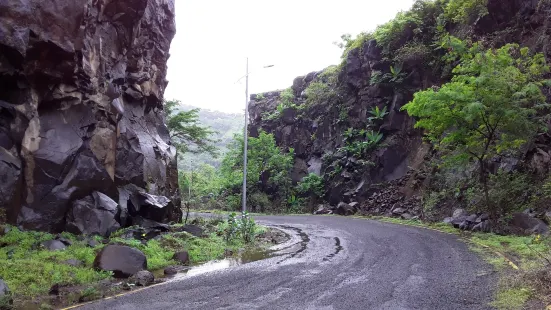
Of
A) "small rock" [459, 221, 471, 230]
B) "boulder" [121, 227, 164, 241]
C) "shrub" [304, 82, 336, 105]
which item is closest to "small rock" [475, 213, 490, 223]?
"small rock" [459, 221, 471, 230]

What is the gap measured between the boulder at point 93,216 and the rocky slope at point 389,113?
1613 centimetres

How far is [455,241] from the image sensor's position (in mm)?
13461

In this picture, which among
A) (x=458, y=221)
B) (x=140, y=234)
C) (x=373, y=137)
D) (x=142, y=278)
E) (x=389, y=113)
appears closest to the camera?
(x=142, y=278)

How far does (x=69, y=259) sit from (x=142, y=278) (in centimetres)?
231

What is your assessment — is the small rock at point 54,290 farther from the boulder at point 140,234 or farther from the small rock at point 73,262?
the boulder at point 140,234

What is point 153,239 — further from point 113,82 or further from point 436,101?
point 436,101

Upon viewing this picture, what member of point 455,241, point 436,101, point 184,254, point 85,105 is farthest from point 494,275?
point 85,105

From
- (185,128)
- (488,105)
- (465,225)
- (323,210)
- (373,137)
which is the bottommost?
(323,210)

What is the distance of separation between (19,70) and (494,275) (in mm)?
13587

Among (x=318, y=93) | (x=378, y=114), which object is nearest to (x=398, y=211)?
(x=378, y=114)

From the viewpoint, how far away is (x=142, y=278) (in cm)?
889

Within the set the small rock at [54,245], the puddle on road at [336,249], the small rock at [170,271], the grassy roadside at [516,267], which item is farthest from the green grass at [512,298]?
the small rock at [54,245]

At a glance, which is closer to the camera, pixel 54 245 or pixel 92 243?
pixel 54 245

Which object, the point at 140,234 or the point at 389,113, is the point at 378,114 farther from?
the point at 140,234
